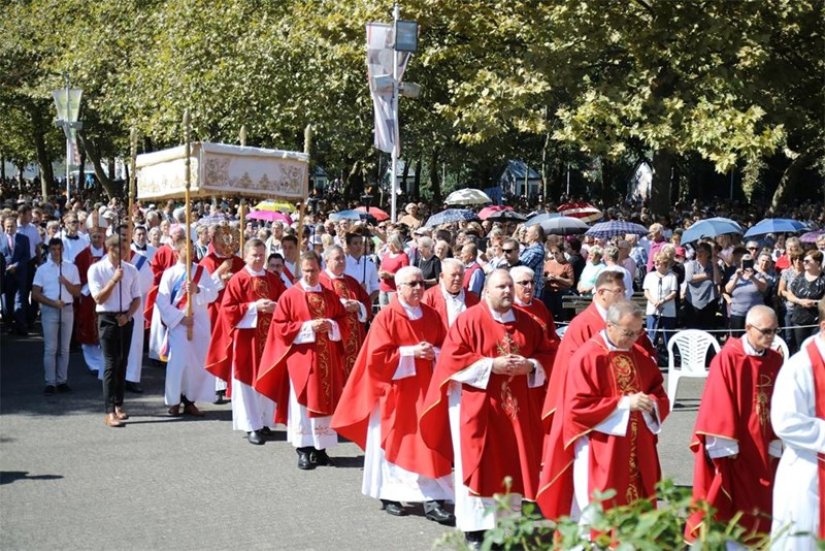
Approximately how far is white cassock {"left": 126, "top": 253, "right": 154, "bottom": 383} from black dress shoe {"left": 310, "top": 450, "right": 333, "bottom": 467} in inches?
118

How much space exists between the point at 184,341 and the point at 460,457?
5246mm

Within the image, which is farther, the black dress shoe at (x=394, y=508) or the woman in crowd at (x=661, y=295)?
the woman in crowd at (x=661, y=295)

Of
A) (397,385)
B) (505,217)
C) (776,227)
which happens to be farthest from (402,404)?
(505,217)

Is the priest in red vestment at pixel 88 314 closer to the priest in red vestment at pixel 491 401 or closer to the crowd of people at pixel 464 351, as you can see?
the crowd of people at pixel 464 351

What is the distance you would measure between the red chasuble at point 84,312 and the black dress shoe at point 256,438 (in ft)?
15.0

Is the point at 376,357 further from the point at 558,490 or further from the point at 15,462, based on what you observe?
the point at 15,462

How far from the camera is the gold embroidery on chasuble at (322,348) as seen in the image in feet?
34.8

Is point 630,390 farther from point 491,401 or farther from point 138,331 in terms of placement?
point 138,331

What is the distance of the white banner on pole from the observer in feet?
55.2

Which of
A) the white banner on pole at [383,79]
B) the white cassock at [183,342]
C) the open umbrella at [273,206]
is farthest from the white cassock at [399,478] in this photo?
the open umbrella at [273,206]

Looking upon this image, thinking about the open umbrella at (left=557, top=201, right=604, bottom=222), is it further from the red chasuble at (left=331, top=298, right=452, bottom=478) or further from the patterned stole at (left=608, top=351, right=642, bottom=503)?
the patterned stole at (left=608, top=351, right=642, bottom=503)

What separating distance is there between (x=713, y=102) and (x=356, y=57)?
7352mm

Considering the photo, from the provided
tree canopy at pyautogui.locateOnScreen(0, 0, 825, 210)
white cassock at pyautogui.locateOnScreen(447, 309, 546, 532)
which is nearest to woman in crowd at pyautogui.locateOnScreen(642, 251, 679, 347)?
tree canopy at pyautogui.locateOnScreen(0, 0, 825, 210)

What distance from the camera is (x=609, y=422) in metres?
7.10
